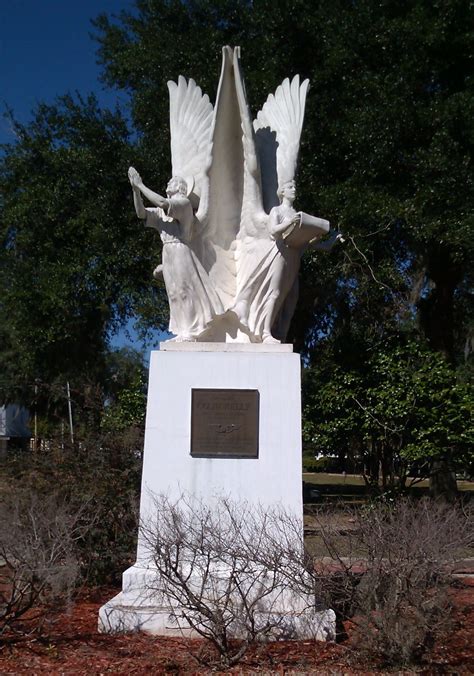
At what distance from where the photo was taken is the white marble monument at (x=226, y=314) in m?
6.75

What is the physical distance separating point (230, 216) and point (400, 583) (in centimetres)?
437

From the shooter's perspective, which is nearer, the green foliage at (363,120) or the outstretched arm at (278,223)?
the outstretched arm at (278,223)

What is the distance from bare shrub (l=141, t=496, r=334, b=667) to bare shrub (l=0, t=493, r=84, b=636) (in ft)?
2.31

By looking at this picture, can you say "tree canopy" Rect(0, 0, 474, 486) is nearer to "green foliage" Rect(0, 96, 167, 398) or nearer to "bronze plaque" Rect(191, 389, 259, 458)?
"green foliage" Rect(0, 96, 167, 398)

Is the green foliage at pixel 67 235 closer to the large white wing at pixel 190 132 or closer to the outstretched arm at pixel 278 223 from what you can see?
the large white wing at pixel 190 132

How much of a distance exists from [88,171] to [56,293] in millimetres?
2778

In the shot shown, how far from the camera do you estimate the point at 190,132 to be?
8211 mm

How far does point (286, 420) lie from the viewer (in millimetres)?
6879

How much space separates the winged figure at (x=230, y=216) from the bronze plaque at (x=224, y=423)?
2.43ft

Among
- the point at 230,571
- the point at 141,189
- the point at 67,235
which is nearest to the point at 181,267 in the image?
the point at 141,189

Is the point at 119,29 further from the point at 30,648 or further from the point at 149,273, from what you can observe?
the point at 30,648

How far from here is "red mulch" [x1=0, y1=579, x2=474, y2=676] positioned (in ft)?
17.1

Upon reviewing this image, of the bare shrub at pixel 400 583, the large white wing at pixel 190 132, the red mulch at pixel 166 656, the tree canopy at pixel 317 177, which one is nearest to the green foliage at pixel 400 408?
the tree canopy at pixel 317 177

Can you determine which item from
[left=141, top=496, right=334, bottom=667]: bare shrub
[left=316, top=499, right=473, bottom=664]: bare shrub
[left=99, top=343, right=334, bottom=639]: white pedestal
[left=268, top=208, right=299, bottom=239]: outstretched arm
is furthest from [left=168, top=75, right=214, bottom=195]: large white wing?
[left=316, top=499, right=473, bottom=664]: bare shrub
